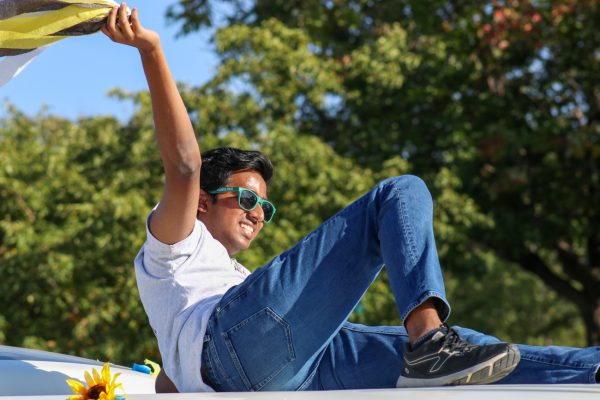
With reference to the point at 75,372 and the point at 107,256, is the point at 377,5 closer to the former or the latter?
the point at 107,256

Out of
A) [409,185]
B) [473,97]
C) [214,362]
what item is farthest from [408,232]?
[473,97]

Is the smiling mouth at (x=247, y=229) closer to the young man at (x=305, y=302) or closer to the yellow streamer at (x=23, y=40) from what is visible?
the young man at (x=305, y=302)

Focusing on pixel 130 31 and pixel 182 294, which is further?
pixel 182 294

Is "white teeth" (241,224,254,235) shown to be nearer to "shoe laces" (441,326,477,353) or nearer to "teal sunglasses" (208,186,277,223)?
"teal sunglasses" (208,186,277,223)

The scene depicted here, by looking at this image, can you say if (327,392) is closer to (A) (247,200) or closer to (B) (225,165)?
(A) (247,200)

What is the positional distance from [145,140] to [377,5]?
3.81 meters

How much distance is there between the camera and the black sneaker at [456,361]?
2186 millimetres

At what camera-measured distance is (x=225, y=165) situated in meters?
3.03

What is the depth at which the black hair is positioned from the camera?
2990mm

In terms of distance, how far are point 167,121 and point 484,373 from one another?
97 cm

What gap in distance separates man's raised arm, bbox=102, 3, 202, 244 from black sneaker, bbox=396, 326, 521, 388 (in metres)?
0.69

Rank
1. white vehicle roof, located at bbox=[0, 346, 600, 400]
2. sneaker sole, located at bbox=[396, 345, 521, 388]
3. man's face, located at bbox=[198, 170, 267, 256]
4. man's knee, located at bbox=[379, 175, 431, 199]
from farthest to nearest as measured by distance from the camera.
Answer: man's face, located at bbox=[198, 170, 267, 256] < man's knee, located at bbox=[379, 175, 431, 199] < sneaker sole, located at bbox=[396, 345, 521, 388] < white vehicle roof, located at bbox=[0, 346, 600, 400]

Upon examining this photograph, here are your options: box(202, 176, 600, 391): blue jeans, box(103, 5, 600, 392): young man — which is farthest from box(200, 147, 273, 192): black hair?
box(202, 176, 600, 391): blue jeans

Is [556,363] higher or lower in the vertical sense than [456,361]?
lower
